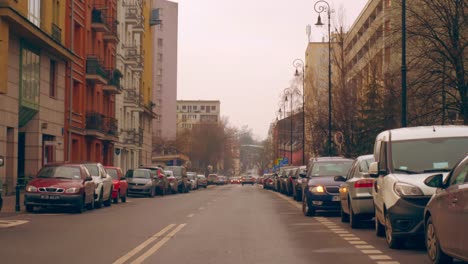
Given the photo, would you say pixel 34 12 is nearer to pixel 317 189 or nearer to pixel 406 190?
pixel 317 189

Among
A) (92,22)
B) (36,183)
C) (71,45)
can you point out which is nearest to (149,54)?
(92,22)

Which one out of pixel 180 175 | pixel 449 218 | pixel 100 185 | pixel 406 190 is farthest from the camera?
pixel 180 175

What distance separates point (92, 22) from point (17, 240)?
125 ft

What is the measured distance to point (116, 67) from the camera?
6216 centimetres

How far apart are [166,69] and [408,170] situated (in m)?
116

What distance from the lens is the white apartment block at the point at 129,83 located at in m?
64.1

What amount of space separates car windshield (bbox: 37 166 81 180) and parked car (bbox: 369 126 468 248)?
494 inches

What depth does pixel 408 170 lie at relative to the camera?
14.0 meters

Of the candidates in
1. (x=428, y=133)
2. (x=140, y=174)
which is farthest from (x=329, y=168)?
(x=140, y=174)

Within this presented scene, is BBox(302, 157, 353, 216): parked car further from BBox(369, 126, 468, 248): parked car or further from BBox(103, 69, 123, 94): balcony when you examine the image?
BBox(103, 69, 123, 94): balcony

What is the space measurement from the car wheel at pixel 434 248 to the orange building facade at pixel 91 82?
1349 inches

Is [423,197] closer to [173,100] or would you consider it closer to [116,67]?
[116,67]

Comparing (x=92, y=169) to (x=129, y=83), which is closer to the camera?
(x=92, y=169)

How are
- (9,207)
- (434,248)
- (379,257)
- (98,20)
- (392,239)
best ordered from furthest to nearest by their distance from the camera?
1. (98,20)
2. (9,207)
3. (392,239)
4. (379,257)
5. (434,248)
